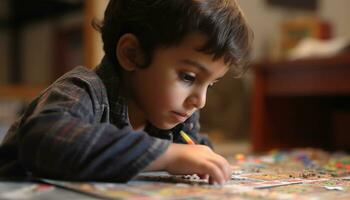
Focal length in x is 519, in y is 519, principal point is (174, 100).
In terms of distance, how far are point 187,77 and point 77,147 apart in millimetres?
227

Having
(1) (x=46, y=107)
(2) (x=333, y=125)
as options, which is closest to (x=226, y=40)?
(1) (x=46, y=107)

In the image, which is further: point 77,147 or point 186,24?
point 186,24

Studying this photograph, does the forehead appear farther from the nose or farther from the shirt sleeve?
the shirt sleeve

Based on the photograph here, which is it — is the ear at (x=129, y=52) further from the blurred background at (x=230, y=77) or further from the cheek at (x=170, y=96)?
the blurred background at (x=230, y=77)

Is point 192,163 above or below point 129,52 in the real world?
below

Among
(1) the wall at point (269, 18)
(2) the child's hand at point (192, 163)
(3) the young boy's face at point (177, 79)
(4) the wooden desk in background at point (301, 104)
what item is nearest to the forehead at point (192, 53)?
(3) the young boy's face at point (177, 79)

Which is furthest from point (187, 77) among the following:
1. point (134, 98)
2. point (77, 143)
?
point (77, 143)

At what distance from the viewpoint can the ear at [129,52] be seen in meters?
0.85

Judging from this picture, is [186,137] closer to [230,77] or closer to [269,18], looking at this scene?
[230,77]

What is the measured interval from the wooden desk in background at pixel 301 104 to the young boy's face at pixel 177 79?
1.38 m

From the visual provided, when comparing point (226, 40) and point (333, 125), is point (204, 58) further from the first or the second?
point (333, 125)

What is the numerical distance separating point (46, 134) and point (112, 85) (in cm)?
20

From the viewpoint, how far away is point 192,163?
2.40 ft

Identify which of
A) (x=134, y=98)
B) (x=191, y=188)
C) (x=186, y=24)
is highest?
(x=186, y=24)
